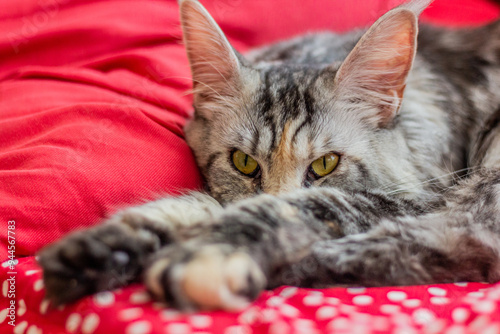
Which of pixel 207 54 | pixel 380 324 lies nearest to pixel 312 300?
pixel 380 324

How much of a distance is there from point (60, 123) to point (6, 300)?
56 centimetres

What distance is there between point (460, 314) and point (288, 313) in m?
0.34

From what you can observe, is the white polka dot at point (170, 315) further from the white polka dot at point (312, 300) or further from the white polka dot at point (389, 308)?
the white polka dot at point (389, 308)

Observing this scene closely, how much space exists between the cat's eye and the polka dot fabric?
0.41 m

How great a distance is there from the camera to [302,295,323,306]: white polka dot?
34.7 inches

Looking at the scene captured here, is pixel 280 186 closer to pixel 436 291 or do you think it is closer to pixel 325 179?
pixel 325 179

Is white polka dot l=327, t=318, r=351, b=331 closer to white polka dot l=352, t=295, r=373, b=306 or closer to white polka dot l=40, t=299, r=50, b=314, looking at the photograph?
white polka dot l=352, t=295, r=373, b=306

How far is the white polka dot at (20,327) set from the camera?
0.91 m

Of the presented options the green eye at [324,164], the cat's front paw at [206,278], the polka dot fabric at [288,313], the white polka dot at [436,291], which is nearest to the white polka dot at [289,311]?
the polka dot fabric at [288,313]

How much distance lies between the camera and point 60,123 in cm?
133

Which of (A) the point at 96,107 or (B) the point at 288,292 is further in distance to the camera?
(A) the point at 96,107

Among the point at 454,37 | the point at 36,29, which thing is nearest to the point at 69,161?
the point at 36,29

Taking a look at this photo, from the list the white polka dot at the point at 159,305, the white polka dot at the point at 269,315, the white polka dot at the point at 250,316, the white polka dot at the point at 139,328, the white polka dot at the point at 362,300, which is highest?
the white polka dot at the point at 159,305

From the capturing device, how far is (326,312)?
0.86 meters
